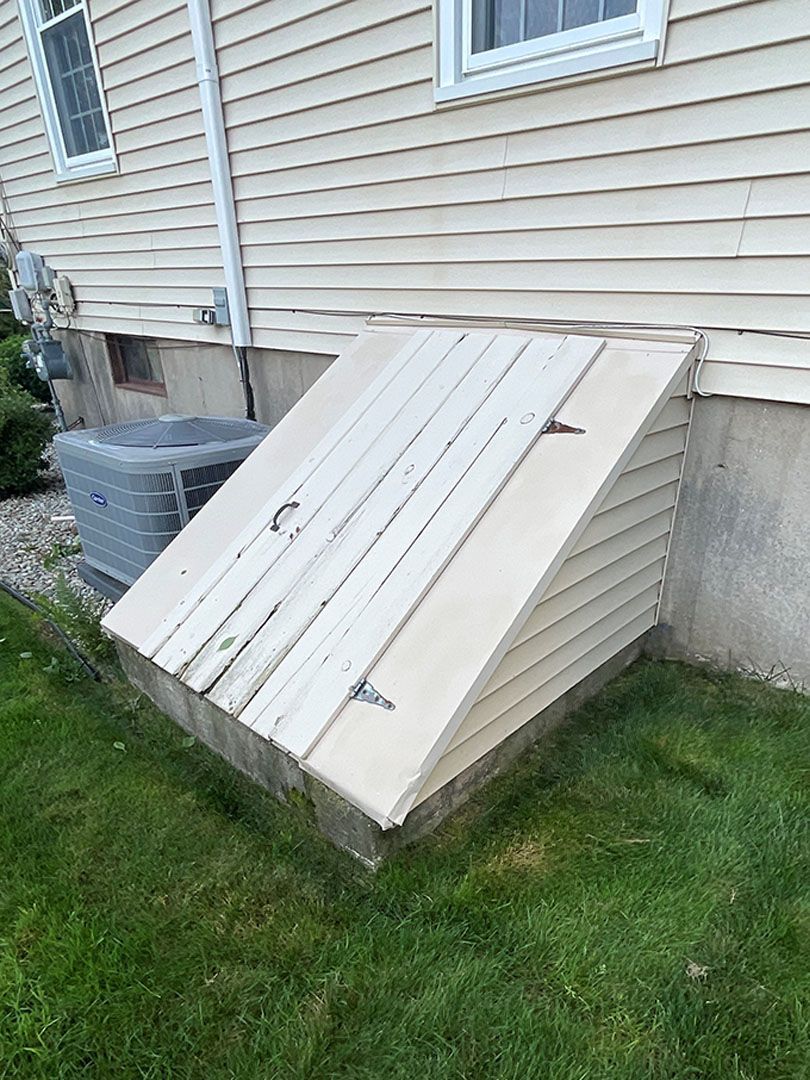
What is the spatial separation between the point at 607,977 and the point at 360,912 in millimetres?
678

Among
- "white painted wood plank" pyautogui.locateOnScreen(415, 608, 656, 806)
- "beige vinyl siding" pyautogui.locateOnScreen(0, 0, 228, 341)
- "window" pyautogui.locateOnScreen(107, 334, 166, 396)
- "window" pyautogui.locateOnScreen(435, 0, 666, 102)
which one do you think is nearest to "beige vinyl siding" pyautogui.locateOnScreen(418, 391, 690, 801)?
"white painted wood plank" pyautogui.locateOnScreen(415, 608, 656, 806)

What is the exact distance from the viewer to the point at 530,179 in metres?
2.84

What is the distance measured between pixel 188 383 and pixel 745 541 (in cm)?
446

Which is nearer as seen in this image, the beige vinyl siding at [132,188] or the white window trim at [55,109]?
the beige vinyl siding at [132,188]

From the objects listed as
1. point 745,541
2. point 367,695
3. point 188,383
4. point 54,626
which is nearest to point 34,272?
point 188,383

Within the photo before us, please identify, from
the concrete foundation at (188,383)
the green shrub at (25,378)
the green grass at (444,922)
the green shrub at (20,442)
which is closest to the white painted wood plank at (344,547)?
the green grass at (444,922)

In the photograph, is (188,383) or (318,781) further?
(188,383)

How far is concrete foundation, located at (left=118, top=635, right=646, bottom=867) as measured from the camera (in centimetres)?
196

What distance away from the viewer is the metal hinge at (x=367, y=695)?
1.96 metres

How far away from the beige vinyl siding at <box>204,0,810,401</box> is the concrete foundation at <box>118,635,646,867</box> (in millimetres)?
1434

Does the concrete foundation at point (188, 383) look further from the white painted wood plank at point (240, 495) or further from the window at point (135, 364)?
the white painted wood plank at point (240, 495)

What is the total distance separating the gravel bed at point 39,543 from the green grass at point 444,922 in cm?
221

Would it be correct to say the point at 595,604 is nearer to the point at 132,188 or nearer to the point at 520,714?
the point at 520,714

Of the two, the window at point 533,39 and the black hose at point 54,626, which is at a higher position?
the window at point 533,39
